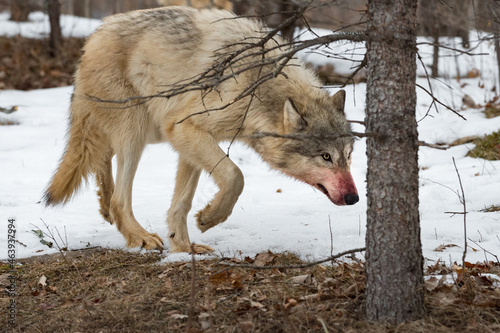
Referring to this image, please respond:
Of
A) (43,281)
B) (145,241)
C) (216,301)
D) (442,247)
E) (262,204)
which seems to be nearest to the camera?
(216,301)

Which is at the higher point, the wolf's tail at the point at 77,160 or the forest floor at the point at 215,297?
the wolf's tail at the point at 77,160

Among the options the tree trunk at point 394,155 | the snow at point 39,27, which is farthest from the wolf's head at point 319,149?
the snow at point 39,27

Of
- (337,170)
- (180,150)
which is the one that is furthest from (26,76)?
(337,170)

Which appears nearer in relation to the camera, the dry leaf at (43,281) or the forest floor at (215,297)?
the forest floor at (215,297)

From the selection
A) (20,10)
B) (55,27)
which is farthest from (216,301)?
(20,10)

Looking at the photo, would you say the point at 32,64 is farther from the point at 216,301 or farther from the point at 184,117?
the point at 216,301

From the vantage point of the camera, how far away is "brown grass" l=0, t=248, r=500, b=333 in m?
2.85

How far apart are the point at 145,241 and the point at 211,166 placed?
3.62 ft

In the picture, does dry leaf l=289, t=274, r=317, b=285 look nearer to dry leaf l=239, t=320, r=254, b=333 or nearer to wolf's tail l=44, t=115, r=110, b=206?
dry leaf l=239, t=320, r=254, b=333

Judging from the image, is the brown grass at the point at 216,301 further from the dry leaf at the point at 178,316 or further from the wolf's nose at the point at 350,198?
the wolf's nose at the point at 350,198

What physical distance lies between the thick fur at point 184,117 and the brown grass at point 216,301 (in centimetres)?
84

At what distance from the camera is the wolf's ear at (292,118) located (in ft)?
14.7

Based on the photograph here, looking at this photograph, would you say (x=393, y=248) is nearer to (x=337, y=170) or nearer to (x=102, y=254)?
(x=337, y=170)

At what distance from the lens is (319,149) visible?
14.9 ft
